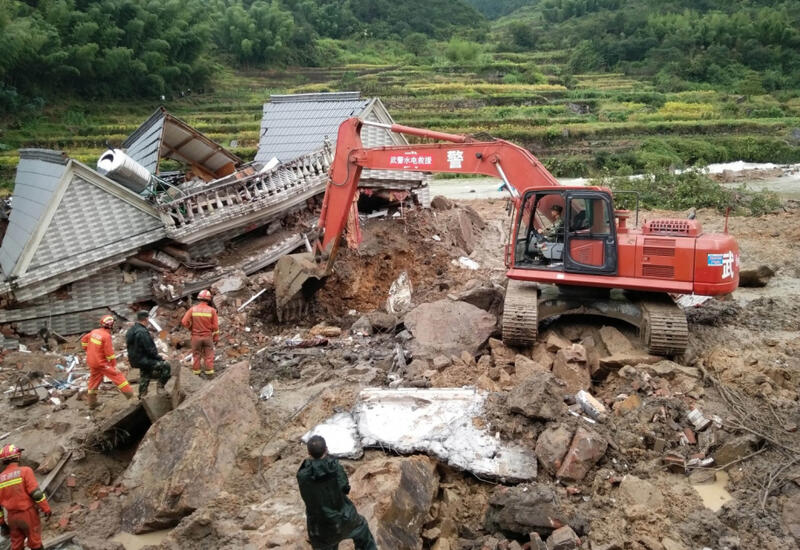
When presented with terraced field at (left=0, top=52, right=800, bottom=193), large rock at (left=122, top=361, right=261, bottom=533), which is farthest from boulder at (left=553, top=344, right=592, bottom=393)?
terraced field at (left=0, top=52, right=800, bottom=193)

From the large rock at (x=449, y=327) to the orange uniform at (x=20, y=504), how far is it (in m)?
4.29

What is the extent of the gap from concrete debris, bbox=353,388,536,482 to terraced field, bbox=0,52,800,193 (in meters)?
18.9

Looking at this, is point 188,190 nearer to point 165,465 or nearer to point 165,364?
point 165,364

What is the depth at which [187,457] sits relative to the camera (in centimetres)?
555

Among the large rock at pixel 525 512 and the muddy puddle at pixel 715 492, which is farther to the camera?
the muddy puddle at pixel 715 492

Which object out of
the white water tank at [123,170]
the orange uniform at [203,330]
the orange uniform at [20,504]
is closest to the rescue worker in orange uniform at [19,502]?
the orange uniform at [20,504]

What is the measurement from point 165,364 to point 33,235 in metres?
4.01

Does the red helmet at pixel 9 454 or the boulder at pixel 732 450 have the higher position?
the red helmet at pixel 9 454

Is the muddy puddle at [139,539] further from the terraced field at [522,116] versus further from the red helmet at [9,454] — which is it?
the terraced field at [522,116]

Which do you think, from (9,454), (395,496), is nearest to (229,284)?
(9,454)

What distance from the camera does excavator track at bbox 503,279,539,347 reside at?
299 inches

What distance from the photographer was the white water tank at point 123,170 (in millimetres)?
10273

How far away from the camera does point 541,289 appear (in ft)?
27.6

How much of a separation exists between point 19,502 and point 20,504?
0.02m
